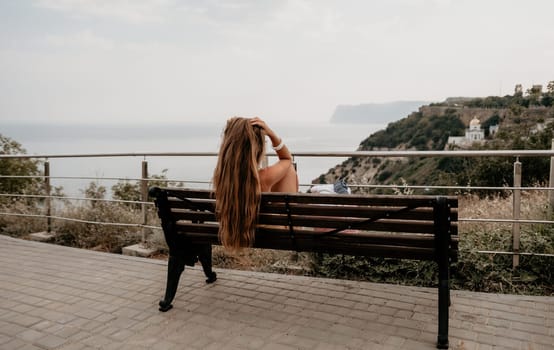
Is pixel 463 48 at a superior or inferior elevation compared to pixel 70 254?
superior

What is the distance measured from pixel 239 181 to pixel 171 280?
1.12m

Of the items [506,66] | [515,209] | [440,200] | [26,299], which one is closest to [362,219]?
[440,200]

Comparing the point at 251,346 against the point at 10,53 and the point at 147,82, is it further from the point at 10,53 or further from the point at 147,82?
the point at 147,82

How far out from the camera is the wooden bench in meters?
3.17

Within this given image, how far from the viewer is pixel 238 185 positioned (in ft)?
11.7

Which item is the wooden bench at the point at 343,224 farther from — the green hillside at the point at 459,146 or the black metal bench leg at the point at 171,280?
the green hillside at the point at 459,146

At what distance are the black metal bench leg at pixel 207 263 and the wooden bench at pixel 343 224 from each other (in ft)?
1.45

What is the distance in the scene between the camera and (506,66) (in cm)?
1634

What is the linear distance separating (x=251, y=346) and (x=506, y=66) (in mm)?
15968

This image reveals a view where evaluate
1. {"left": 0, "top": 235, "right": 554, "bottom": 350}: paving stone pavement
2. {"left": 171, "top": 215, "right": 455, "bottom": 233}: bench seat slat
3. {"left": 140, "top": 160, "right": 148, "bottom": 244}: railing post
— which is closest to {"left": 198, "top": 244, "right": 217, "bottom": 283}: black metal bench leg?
{"left": 0, "top": 235, "right": 554, "bottom": 350}: paving stone pavement

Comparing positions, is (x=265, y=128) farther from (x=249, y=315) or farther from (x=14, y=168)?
(x=14, y=168)

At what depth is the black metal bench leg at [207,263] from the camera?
445 centimetres

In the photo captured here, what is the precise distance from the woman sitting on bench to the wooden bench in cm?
10

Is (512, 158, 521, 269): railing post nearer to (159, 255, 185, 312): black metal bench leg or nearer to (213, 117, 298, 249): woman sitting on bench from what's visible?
(213, 117, 298, 249): woman sitting on bench
